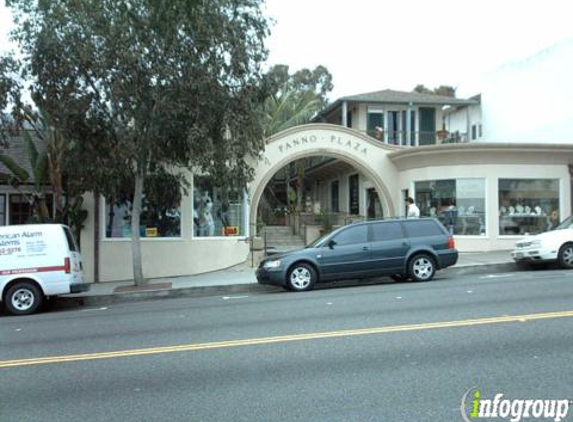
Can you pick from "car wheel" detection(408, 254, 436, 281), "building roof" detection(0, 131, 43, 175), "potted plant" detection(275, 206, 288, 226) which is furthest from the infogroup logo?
"potted plant" detection(275, 206, 288, 226)

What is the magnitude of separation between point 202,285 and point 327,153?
8079 millimetres

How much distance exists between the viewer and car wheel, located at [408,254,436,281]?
13.7 meters

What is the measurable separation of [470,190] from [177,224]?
31.6ft

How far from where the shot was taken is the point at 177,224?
18.4 m

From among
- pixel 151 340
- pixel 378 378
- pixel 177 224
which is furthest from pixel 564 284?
pixel 177 224

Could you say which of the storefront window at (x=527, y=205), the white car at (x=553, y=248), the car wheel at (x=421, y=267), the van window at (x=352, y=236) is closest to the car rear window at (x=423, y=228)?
the car wheel at (x=421, y=267)

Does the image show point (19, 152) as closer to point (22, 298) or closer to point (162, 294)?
point (162, 294)

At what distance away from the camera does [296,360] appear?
6.43 m

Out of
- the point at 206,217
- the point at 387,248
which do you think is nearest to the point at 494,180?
the point at 387,248

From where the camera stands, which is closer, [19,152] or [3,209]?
[3,209]

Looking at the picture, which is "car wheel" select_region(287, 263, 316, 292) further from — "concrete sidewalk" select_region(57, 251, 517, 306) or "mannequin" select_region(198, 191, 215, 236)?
"mannequin" select_region(198, 191, 215, 236)

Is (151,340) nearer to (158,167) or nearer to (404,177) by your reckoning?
(158,167)

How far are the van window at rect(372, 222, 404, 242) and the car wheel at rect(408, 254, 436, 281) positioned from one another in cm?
65

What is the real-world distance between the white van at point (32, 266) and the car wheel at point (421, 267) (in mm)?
7547
